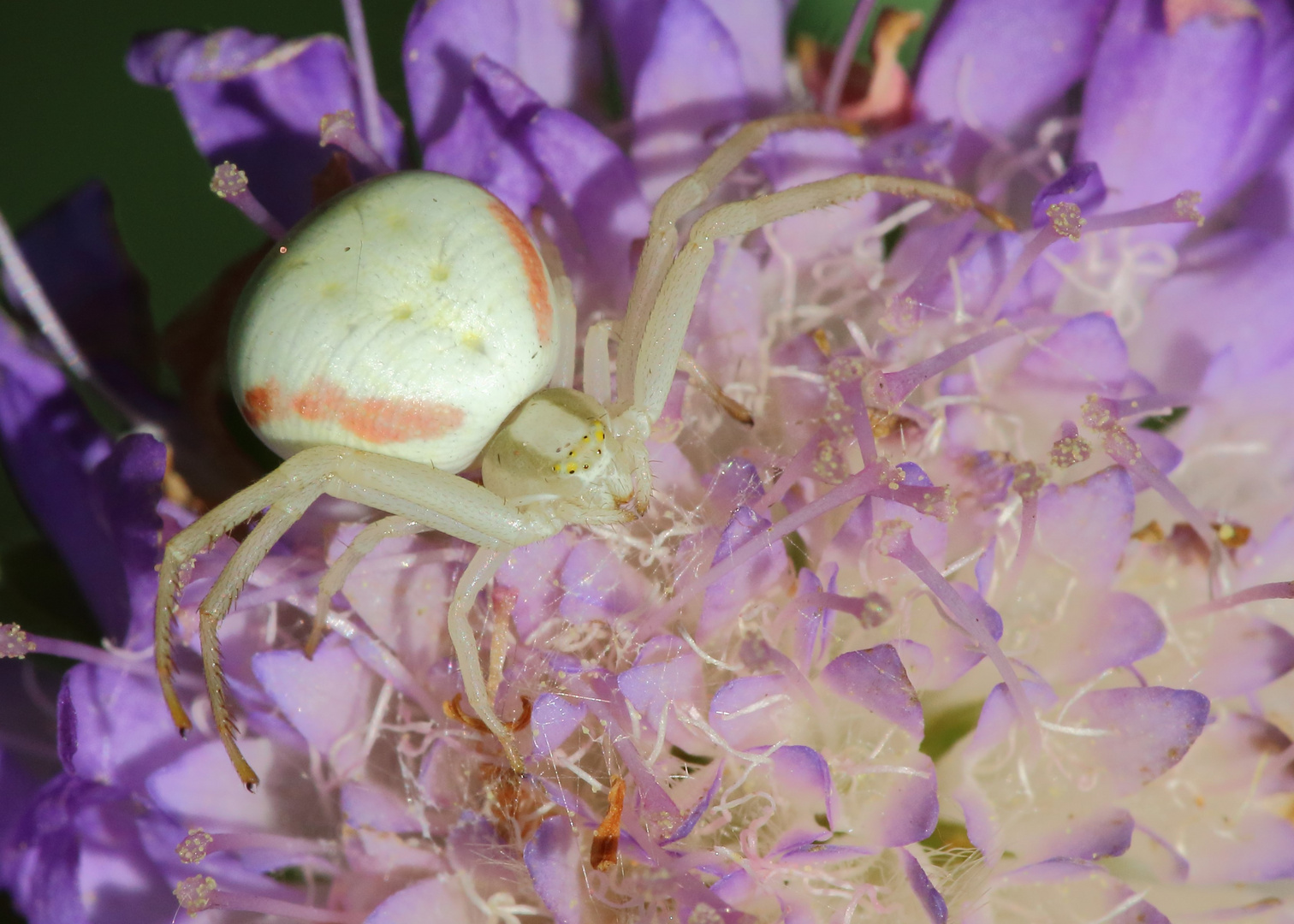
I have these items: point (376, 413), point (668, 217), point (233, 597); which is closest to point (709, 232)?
point (668, 217)

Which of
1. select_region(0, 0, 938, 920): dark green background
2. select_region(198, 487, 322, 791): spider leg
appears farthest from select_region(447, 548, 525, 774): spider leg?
select_region(0, 0, 938, 920): dark green background

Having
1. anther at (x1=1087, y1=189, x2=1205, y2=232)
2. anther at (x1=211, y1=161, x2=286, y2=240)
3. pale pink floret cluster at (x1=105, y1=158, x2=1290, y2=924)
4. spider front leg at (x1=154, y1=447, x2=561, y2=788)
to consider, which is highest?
anther at (x1=211, y1=161, x2=286, y2=240)

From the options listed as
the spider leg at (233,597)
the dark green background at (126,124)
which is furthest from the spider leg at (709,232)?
the dark green background at (126,124)

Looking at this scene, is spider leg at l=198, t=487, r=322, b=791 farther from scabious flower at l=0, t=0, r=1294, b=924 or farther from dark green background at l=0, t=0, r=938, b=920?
dark green background at l=0, t=0, r=938, b=920

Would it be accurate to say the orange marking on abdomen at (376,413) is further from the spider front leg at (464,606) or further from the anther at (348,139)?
the anther at (348,139)

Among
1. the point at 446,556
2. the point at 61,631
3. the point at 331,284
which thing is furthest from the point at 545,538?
the point at 61,631

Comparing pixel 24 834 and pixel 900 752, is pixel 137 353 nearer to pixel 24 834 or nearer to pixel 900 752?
pixel 24 834

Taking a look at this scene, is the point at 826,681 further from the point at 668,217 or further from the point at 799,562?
the point at 668,217
